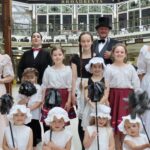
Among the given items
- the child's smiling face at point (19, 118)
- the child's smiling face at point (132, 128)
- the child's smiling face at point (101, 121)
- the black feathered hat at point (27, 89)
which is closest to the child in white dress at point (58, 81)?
the black feathered hat at point (27, 89)

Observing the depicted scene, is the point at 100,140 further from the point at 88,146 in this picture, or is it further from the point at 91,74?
the point at 91,74

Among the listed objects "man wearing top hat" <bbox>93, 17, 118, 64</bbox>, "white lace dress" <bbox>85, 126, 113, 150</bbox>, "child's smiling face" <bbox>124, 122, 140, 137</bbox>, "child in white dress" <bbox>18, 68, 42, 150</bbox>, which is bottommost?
"white lace dress" <bbox>85, 126, 113, 150</bbox>

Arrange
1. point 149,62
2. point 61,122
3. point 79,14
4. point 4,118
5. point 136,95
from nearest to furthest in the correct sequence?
point 136,95 < point 61,122 < point 149,62 < point 4,118 < point 79,14

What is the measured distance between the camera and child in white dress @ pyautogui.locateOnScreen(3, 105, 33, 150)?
4.00 meters

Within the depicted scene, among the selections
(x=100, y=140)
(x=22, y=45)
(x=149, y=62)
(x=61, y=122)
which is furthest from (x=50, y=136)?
(x=22, y=45)

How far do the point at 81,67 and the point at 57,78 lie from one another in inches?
10.9

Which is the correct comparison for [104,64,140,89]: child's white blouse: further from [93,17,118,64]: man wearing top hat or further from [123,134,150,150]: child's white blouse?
[123,134,150,150]: child's white blouse

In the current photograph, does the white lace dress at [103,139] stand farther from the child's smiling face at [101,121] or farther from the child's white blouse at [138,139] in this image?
the child's white blouse at [138,139]

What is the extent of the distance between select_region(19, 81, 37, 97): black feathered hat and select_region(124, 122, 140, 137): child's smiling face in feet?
3.93

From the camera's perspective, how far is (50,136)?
397 centimetres

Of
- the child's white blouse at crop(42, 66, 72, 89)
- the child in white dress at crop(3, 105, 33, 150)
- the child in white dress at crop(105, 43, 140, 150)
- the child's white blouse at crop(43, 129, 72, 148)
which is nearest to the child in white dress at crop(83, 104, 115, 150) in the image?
the child's white blouse at crop(43, 129, 72, 148)

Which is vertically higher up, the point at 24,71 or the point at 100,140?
the point at 24,71

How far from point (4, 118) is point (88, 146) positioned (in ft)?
3.76

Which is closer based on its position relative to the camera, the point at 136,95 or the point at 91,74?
the point at 136,95
